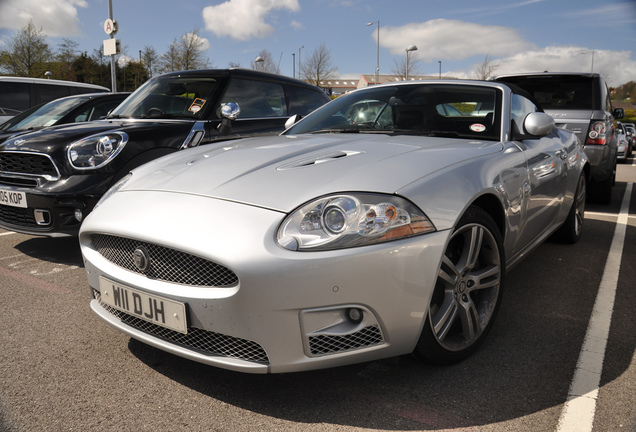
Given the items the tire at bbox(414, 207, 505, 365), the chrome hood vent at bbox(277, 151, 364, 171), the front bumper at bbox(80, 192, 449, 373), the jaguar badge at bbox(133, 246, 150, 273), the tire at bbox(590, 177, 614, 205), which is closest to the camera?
the front bumper at bbox(80, 192, 449, 373)

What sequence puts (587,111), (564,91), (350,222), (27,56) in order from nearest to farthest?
1. (350,222)
2. (587,111)
3. (564,91)
4. (27,56)

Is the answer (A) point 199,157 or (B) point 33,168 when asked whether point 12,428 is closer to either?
(A) point 199,157

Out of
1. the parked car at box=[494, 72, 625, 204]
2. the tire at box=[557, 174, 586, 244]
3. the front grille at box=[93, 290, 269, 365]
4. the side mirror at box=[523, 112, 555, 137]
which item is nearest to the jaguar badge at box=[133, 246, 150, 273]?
the front grille at box=[93, 290, 269, 365]

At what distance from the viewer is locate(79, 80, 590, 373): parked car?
1.83m

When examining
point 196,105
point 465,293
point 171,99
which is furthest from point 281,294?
point 171,99

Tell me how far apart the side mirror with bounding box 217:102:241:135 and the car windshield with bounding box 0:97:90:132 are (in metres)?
2.78

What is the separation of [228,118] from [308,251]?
2988 millimetres

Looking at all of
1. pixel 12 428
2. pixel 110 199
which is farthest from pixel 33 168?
pixel 12 428

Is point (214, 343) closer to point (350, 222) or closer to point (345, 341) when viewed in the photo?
point (345, 341)

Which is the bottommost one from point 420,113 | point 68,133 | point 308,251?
point 308,251

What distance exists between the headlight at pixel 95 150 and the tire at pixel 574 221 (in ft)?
11.8

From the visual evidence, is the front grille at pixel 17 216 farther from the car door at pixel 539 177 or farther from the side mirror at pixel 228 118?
the car door at pixel 539 177

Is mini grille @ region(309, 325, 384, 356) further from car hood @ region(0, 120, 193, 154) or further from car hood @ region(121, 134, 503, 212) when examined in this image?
car hood @ region(0, 120, 193, 154)

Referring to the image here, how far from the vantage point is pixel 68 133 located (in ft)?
13.5
